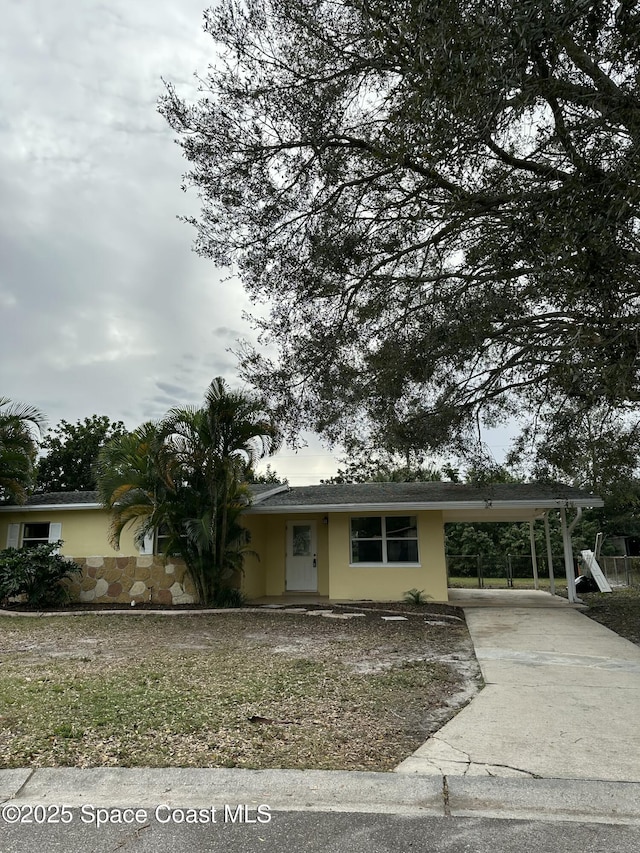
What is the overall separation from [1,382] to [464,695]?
16.6 metres

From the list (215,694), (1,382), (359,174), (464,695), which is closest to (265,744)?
(215,694)

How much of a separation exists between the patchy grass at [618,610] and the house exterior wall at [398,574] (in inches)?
133

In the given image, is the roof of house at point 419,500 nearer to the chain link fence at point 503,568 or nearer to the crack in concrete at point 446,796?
the chain link fence at point 503,568

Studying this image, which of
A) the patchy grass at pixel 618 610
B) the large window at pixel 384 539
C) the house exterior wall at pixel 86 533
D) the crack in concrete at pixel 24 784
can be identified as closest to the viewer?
the crack in concrete at pixel 24 784

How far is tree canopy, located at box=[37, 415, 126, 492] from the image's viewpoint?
31.2 metres

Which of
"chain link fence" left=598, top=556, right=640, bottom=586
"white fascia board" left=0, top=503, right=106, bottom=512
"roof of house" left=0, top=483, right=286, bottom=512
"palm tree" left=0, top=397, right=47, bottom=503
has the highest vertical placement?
"palm tree" left=0, top=397, right=47, bottom=503

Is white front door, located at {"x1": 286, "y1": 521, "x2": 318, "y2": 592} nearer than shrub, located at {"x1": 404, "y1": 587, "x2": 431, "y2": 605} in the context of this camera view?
No

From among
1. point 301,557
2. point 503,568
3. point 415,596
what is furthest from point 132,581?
point 503,568

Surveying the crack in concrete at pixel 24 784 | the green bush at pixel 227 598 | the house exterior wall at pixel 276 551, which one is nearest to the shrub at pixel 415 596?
the house exterior wall at pixel 276 551

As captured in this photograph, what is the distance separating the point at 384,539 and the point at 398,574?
90 cm

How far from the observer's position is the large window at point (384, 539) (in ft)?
48.8

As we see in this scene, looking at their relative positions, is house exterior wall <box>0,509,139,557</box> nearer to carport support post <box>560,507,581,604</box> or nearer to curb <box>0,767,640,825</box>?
carport support post <box>560,507,581,604</box>

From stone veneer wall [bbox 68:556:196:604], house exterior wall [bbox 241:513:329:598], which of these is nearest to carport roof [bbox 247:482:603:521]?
house exterior wall [bbox 241:513:329:598]

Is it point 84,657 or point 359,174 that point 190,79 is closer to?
point 359,174
